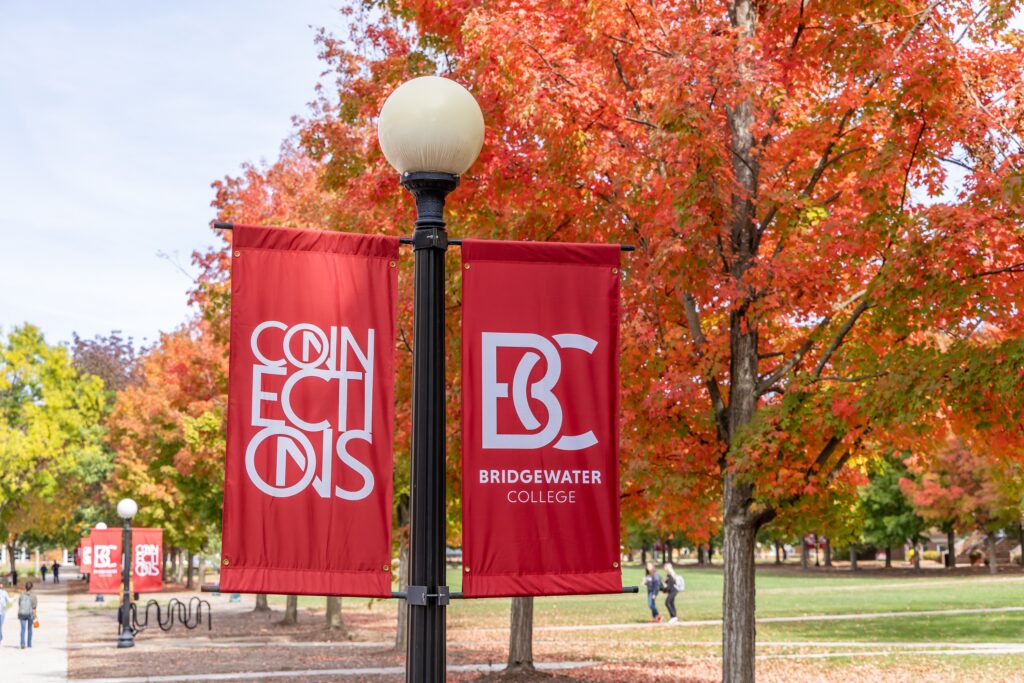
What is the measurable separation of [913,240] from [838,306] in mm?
2515

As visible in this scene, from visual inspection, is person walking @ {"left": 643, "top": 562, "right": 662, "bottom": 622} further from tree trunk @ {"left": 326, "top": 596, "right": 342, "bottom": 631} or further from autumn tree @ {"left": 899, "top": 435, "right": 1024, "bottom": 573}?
autumn tree @ {"left": 899, "top": 435, "right": 1024, "bottom": 573}

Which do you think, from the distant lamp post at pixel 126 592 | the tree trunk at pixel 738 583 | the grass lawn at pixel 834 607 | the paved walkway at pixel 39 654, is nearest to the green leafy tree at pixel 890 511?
the grass lawn at pixel 834 607

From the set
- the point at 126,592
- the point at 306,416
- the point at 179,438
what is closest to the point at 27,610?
the point at 126,592

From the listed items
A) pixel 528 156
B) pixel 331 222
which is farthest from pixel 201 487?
pixel 528 156

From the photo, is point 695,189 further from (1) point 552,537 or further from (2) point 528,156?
(1) point 552,537

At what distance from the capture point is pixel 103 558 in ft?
104

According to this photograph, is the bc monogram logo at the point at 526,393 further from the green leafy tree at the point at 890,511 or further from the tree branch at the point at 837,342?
the green leafy tree at the point at 890,511

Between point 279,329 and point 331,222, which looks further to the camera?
point 331,222

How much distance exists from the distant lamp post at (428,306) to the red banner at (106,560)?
93.4 ft

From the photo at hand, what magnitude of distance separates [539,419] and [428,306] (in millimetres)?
726

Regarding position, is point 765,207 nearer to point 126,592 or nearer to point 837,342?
point 837,342

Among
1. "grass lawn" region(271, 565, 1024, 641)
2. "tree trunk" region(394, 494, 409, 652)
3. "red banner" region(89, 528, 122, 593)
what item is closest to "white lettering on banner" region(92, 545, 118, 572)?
"red banner" region(89, 528, 122, 593)

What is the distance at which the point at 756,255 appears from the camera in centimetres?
1273

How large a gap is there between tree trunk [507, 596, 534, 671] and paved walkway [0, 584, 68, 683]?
8035mm
